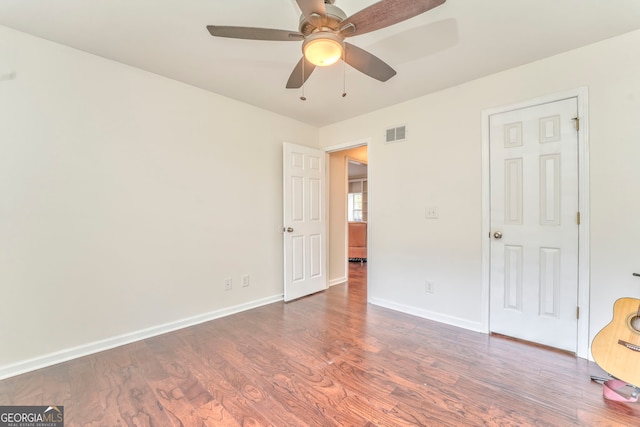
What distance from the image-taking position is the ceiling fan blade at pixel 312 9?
4.09ft

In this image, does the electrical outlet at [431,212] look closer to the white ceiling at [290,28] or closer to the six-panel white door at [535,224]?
the six-panel white door at [535,224]

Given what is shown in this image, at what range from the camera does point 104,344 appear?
2.26 meters

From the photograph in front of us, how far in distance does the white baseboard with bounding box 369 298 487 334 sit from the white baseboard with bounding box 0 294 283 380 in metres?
1.65

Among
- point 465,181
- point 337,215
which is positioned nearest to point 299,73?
point 465,181

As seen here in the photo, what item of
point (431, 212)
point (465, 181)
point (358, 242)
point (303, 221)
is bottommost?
point (358, 242)

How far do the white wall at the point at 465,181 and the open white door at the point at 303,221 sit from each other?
0.58 metres

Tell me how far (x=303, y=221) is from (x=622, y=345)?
2.99 metres

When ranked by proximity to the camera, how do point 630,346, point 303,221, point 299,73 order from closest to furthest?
point 630,346 → point 299,73 → point 303,221

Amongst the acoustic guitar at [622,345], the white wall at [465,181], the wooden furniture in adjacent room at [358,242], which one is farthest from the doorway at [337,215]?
the acoustic guitar at [622,345]

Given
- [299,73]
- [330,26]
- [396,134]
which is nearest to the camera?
[330,26]

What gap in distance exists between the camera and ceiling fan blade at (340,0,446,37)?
4.01 ft

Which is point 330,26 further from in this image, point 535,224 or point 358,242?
point 358,242

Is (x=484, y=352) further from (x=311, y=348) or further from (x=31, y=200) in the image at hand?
(x=31, y=200)

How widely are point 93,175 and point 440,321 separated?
351 centimetres
